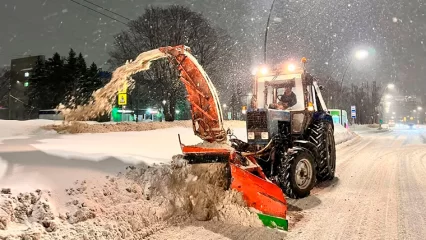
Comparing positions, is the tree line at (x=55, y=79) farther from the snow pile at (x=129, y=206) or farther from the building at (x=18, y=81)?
the snow pile at (x=129, y=206)

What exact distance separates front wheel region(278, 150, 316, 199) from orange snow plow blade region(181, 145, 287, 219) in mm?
895

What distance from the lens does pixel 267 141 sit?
713 centimetres

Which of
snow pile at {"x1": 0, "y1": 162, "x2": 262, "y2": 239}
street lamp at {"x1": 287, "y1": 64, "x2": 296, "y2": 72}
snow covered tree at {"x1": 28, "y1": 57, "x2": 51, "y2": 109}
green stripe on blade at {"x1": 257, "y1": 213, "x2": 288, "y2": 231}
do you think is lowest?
green stripe on blade at {"x1": 257, "y1": 213, "x2": 288, "y2": 231}

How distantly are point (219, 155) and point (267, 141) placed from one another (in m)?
1.69

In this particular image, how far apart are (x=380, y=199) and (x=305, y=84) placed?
112 inches

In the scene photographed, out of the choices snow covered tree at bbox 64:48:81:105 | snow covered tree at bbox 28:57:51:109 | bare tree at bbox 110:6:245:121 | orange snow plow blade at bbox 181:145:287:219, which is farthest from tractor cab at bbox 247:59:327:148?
snow covered tree at bbox 28:57:51:109

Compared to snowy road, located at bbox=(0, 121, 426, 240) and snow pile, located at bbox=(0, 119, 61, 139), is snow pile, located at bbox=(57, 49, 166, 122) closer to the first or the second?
snowy road, located at bbox=(0, 121, 426, 240)

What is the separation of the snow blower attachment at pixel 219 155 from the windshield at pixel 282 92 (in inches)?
75.9

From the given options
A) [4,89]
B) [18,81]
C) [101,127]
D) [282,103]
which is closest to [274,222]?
[282,103]

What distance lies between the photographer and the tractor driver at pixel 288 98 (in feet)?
27.2

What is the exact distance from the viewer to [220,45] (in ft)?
125

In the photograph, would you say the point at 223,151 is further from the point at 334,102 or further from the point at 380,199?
the point at 334,102

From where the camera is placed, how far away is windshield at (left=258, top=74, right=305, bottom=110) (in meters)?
8.24

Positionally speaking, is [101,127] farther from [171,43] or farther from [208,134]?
[171,43]
